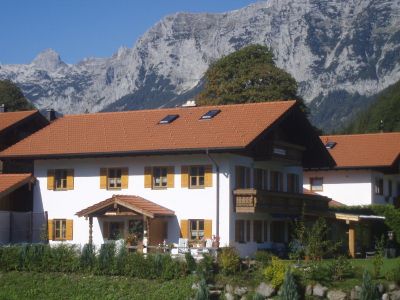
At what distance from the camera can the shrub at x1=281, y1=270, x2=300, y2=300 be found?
33.8 m

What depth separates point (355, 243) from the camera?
50.8m

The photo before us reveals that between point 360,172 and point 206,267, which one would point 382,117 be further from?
point 206,267

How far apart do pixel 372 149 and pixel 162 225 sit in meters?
20.9

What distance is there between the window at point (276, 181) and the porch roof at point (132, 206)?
6.89 meters

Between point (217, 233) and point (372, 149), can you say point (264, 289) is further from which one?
point (372, 149)

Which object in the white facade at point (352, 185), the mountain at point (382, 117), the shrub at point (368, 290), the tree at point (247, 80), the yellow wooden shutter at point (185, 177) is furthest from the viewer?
the mountain at point (382, 117)

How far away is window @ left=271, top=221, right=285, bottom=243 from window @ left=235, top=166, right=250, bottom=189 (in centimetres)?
363

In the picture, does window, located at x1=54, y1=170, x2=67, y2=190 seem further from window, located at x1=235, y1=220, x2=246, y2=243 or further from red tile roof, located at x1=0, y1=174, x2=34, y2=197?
window, located at x1=235, y1=220, x2=246, y2=243

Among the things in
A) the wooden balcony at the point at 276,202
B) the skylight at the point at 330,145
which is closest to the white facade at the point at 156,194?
the wooden balcony at the point at 276,202

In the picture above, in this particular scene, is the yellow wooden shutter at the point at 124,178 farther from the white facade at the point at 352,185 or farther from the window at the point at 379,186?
the window at the point at 379,186

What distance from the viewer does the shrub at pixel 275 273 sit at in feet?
114

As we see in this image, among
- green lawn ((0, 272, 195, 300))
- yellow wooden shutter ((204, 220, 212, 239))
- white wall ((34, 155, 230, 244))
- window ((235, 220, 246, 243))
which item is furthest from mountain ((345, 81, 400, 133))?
green lawn ((0, 272, 195, 300))

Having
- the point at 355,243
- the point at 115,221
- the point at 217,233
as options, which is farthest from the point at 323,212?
the point at 115,221

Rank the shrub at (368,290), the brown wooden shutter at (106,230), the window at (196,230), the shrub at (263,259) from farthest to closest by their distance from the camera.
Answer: the brown wooden shutter at (106,230) → the window at (196,230) → the shrub at (263,259) → the shrub at (368,290)
